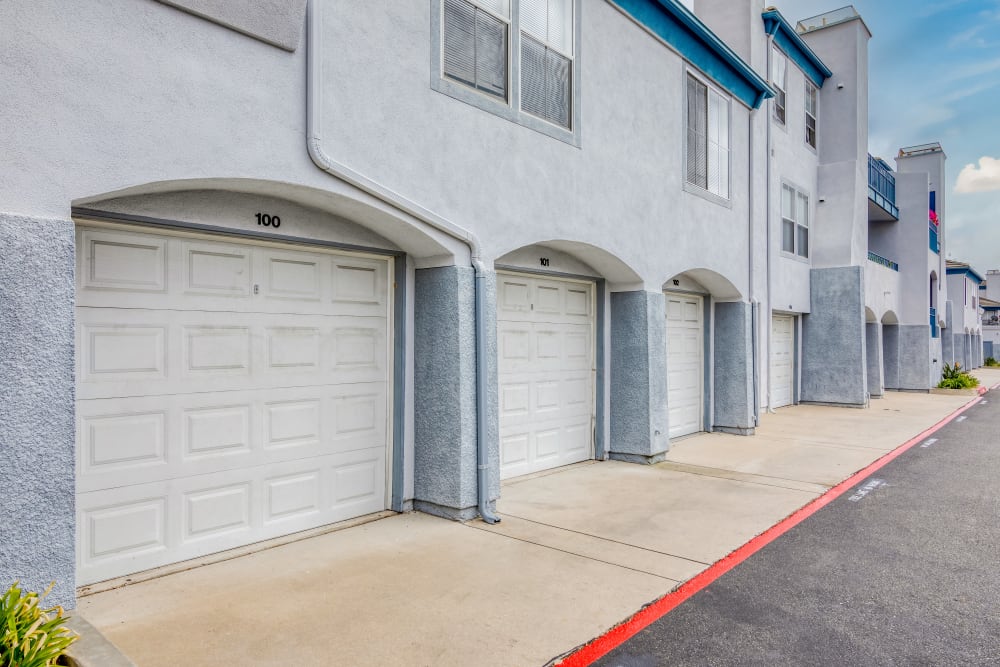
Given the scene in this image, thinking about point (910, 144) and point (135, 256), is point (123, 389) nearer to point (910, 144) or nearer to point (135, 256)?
point (135, 256)

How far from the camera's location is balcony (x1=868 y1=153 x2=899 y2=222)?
1992 cm

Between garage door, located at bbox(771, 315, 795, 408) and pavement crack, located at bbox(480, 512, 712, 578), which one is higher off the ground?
garage door, located at bbox(771, 315, 795, 408)

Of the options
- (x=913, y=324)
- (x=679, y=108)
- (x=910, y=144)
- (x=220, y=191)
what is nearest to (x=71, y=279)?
(x=220, y=191)

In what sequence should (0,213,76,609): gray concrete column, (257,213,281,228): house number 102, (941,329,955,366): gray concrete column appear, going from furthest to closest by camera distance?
(941,329,955,366): gray concrete column → (257,213,281,228): house number 102 → (0,213,76,609): gray concrete column

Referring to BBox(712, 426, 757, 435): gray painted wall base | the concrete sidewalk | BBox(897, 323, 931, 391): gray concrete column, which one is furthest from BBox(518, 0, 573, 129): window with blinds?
BBox(897, 323, 931, 391): gray concrete column

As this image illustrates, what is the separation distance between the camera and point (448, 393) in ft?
20.9

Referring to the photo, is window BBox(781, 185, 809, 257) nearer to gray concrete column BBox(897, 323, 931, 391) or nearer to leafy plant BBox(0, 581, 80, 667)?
gray concrete column BBox(897, 323, 931, 391)

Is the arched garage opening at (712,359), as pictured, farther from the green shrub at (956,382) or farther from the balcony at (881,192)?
the green shrub at (956,382)

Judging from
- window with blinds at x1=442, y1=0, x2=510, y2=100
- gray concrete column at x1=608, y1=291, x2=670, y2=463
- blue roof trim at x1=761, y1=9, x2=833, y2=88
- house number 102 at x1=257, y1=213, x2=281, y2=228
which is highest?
blue roof trim at x1=761, y1=9, x2=833, y2=88

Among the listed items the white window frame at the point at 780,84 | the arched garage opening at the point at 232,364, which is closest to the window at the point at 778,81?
the white window frame at the point at 780,84

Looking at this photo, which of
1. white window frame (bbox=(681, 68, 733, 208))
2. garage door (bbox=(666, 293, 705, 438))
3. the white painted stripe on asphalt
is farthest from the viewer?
garage door (bbox=(666, 293, 705, 438))

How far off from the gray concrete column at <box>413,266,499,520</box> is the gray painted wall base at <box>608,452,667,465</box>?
3.27 metres

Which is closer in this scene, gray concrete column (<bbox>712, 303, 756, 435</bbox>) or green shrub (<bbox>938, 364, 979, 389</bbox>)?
gray concrete column (<bbox>712, 303, 756, 435</bbox>)

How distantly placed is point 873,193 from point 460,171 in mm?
→ 18022
